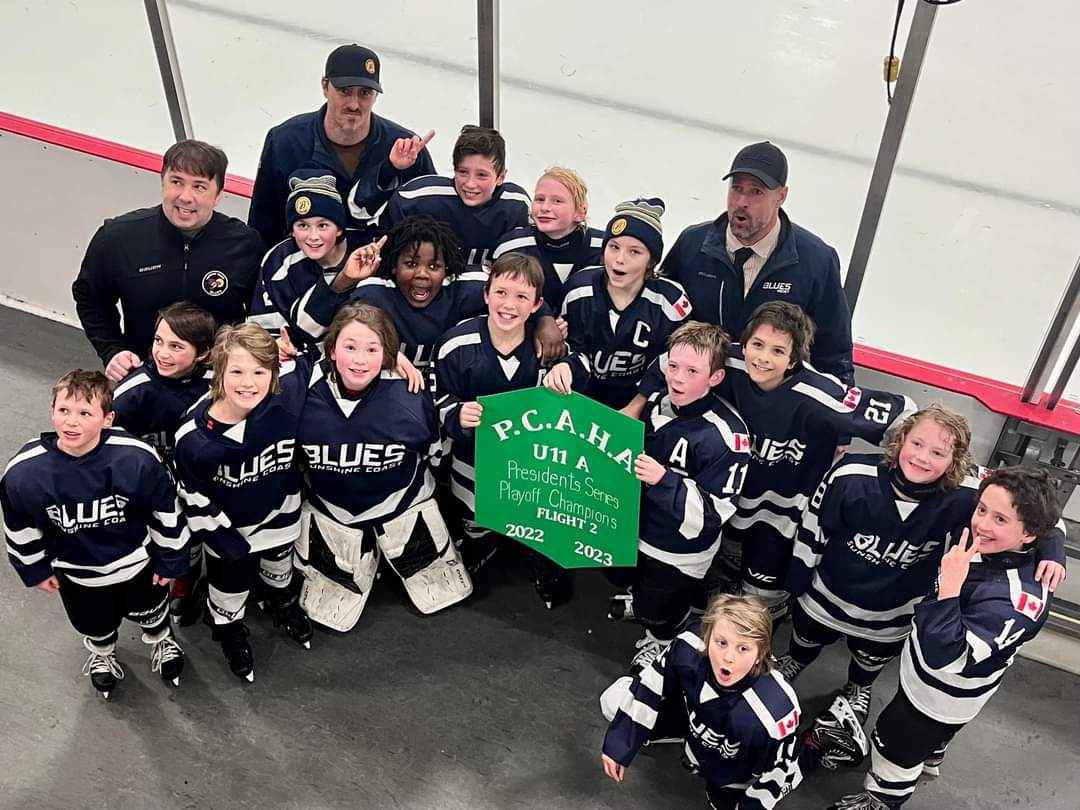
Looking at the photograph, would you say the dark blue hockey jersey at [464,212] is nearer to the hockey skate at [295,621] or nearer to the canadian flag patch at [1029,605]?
the hockey skate at [295,621]

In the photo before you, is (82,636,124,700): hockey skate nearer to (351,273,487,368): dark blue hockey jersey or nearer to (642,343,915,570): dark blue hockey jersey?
(351,273,487,368): dark blue hockey jersey

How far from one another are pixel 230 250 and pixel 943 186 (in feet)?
9.59

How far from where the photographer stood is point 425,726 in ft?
9.27

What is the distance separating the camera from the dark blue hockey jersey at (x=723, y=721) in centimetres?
231

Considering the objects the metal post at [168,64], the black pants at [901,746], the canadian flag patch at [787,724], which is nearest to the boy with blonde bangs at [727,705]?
the canadian flag patch at [787,724]

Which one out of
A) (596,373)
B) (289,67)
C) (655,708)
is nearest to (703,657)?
(655,708)

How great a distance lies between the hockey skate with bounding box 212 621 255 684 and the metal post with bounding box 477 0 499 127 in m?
1.75

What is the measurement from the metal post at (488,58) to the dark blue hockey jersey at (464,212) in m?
0.41

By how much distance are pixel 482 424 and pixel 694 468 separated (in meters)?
0.56

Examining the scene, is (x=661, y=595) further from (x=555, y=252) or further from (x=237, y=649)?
(x=237, y=649)

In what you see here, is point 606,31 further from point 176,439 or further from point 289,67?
point 176,439

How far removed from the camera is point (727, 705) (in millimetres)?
2326

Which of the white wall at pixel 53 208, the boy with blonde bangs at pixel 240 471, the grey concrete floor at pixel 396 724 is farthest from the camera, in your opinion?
the white wall at pixel 53 208

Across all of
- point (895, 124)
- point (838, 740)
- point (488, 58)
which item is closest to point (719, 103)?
point (488, 58)
